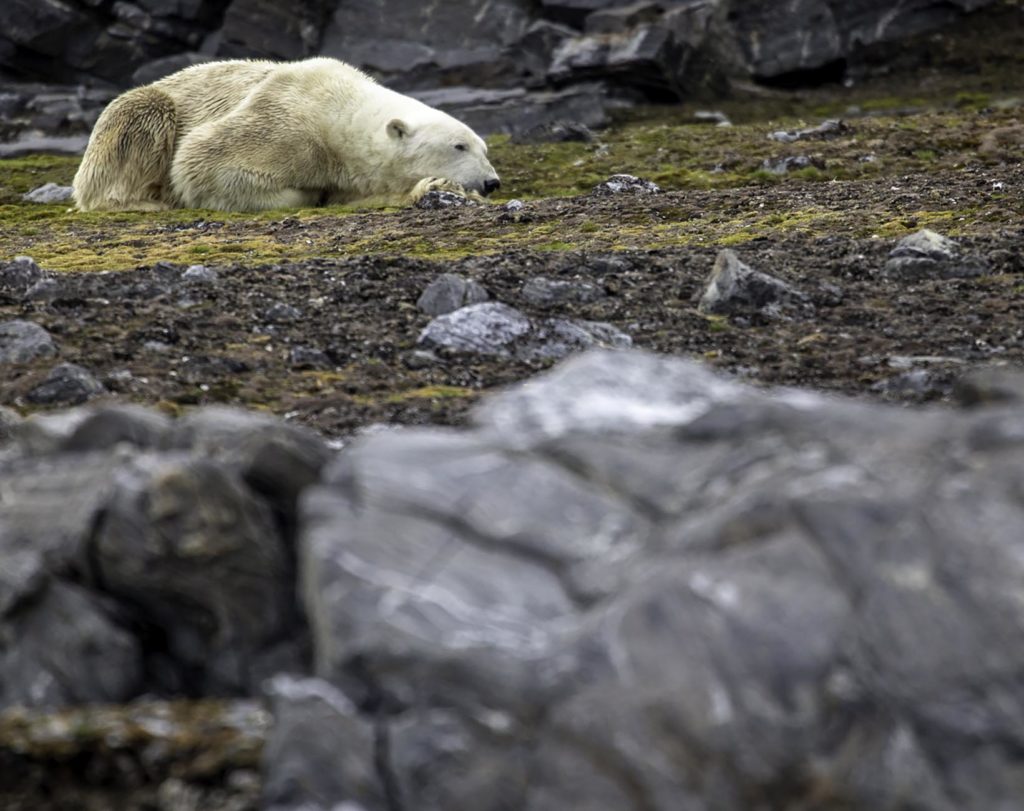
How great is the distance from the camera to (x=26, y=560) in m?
4.60

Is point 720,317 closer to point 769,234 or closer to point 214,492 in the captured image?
point 769,234

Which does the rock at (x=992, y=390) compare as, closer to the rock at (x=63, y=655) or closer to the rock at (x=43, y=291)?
the rock at (x=63, y=655)

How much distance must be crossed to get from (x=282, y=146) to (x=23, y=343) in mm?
9008

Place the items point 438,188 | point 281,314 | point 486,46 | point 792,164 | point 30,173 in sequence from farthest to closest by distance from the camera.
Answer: point 486,46, point 30,173, point 792,164, point 438,188, point 281,314

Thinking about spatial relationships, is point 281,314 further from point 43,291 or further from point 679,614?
point 679,614

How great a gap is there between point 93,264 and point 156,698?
8.89 m

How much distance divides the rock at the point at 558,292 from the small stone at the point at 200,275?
226 cm

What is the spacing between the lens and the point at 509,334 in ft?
28.7

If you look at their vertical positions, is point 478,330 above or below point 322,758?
below

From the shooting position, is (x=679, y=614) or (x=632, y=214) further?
(x=632, y=214)

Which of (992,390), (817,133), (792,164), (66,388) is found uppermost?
(992,390)

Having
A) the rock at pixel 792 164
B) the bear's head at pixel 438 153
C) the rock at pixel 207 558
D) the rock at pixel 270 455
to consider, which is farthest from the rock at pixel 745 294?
the rock at pixel 792 164

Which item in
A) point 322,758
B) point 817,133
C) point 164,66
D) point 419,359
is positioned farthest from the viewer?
point 164,66

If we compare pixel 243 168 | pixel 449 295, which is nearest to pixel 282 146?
pixel 243 168
